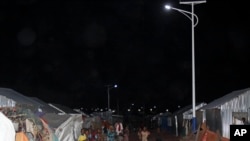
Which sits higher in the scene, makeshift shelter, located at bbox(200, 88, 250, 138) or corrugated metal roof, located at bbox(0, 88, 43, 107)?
corrugated metal roof, located at bbox(0, 88, 43, 107)

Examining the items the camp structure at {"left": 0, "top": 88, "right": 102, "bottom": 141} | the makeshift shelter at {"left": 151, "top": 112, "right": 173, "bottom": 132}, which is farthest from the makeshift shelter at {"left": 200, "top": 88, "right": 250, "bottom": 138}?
the makeshift shelter at {"left": 151, "top": 112, "right": 173, "bottom": 132}

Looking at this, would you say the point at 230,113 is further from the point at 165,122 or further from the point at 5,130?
the point at 165,122

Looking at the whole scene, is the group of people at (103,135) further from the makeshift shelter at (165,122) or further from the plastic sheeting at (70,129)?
the makeshift shelter at (165,122)

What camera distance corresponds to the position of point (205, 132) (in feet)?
67.2

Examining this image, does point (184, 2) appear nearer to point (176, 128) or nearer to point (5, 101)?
point (5, 101)

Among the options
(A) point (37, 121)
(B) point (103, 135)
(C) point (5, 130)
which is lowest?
(B) point (103, 135)

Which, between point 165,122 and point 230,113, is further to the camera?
point 165,122

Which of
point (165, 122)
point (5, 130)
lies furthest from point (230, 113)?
point (165, 122)

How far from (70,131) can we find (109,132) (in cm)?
581

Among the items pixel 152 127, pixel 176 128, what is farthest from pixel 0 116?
pixel 152 127

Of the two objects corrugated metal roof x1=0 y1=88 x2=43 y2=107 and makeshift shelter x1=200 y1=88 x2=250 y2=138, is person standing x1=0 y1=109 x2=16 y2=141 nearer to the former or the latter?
corrugated metal roof x1=0 y1=88 x2=43 y2=107

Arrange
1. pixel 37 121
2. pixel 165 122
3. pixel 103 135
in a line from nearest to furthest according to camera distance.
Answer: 1. pixel 37 121
2. pixel 103 135
3. pixel 165 122

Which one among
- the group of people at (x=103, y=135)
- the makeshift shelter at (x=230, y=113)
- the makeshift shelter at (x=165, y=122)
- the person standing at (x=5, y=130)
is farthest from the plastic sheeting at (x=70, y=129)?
the makeshift shelter at (x=165, y=122)

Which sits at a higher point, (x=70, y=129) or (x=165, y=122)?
(x=70, y=129)
